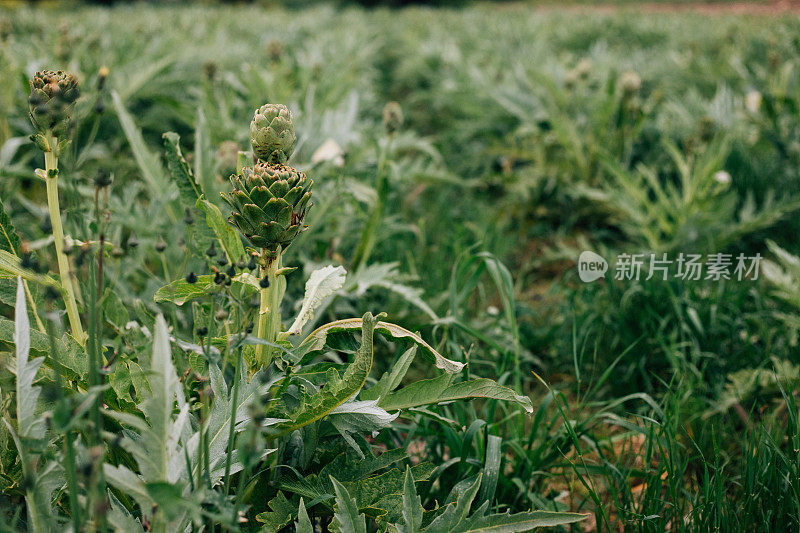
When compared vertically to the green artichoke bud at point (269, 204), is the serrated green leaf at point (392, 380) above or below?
below

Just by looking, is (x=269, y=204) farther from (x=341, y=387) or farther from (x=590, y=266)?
(x=590, y=266)

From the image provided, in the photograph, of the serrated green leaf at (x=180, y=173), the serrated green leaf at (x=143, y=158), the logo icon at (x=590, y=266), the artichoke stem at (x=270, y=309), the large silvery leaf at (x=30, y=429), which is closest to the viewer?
the large silvery leaf at (x=30, y=429)

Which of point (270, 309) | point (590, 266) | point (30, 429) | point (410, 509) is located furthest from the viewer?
point (590, 266)

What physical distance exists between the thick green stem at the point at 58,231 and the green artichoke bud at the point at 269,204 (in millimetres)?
288

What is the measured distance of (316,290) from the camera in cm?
107

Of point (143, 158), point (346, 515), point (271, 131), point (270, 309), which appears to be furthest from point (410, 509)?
point (143, 158)

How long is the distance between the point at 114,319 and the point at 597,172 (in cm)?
246

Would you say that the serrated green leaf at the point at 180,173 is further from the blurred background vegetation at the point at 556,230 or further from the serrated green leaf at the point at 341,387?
the serrated green leaf at the point at 341,387

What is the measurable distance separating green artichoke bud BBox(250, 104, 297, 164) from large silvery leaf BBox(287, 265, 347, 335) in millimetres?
231

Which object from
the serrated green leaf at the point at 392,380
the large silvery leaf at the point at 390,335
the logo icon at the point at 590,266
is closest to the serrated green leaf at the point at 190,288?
the large silvery leaf at the point at 390,335

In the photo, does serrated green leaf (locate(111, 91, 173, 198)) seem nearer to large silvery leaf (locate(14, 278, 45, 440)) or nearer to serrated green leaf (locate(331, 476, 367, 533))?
large silvery leaf (locate(14, 278, 45, 440))

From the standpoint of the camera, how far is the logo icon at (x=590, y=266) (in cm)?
215

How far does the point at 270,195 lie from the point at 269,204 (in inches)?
0.5

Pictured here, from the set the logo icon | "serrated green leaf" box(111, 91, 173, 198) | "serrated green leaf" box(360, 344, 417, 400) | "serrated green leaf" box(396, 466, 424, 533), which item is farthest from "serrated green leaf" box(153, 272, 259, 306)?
the logo icon
